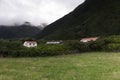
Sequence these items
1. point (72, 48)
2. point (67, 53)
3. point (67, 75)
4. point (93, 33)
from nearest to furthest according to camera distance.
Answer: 1. point (67, 75)
2. point (67, 53)
3. point (72, 48)
4. point (93, 33)

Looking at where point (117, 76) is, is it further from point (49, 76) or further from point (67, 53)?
point (67, 53)

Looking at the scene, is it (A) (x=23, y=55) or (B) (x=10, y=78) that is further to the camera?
(A) (x=23, y=55)

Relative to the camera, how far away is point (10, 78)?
2141 cm

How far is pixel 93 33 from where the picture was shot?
19950cm

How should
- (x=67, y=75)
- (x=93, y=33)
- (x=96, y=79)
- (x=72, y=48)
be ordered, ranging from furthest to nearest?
(x=93, y=33)
(x=72, y=48)
(x=67, y=75)
(x=96, y=79)

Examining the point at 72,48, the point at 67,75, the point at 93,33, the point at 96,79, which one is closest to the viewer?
the point at 96,79

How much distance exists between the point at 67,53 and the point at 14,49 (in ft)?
38.3

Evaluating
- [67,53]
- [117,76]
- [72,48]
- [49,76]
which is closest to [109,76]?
[117,76]

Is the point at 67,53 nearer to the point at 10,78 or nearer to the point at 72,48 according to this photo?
the point at 72,48

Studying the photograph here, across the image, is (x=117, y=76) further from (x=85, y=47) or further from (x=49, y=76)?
(x=85, y=47)

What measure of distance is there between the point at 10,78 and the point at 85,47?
1439 inches

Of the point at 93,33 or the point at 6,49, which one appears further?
the point at 93,33

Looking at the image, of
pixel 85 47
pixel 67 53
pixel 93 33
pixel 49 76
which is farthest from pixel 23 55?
pixel 93 33

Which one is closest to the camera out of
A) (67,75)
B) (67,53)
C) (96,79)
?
(96,79)
